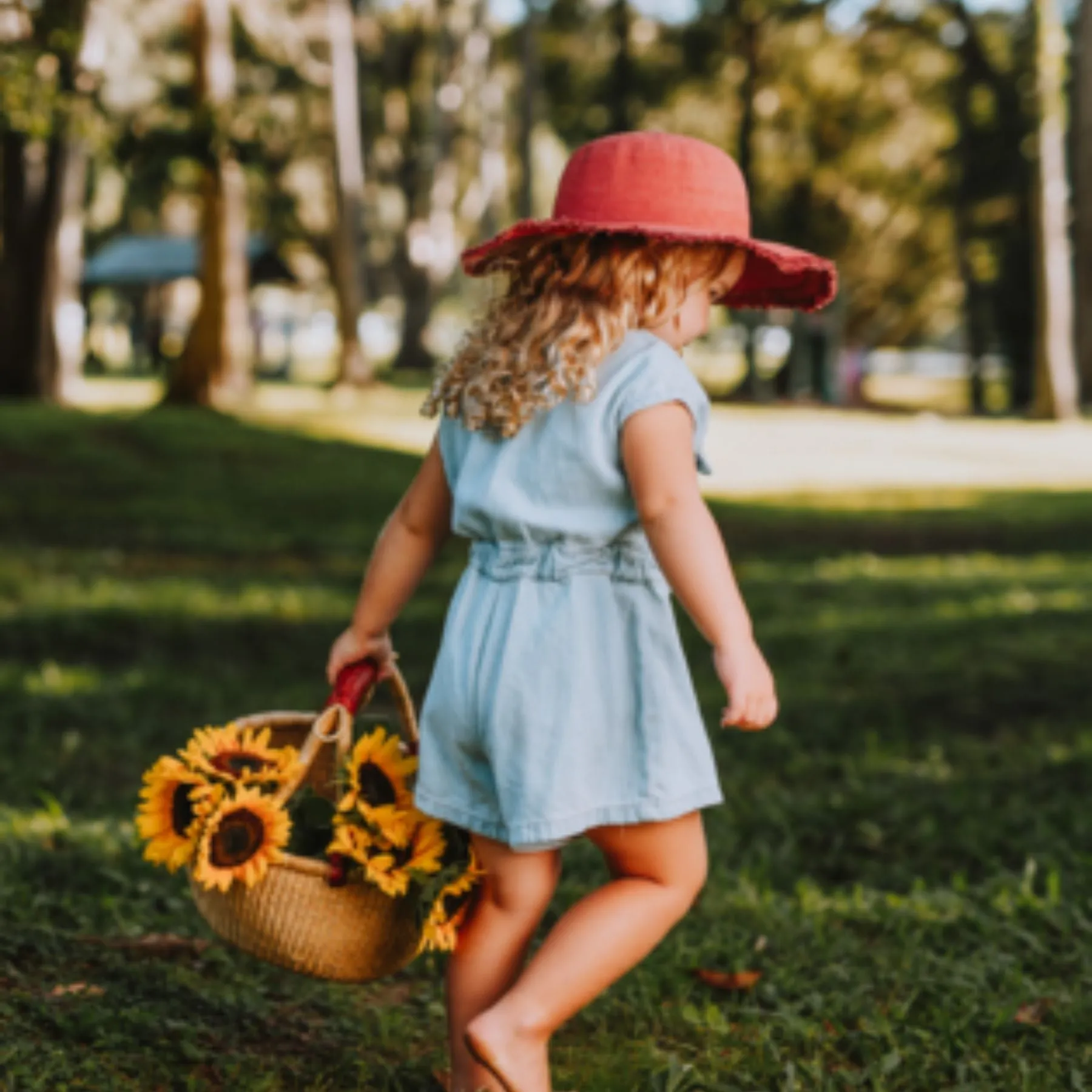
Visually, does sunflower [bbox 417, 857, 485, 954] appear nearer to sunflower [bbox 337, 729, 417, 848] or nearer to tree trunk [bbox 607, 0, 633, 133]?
sunflower [bbox 337, 729, 417, 848]

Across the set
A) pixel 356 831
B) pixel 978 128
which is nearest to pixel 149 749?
pixel 356 831

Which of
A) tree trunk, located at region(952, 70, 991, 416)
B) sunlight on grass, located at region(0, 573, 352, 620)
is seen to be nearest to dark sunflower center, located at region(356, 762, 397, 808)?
sunlight on grass, located at region(0, 573, 352, 620)

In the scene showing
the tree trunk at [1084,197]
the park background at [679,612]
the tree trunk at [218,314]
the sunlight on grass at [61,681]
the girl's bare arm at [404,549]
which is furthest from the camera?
the tree trunk at [1084,197]

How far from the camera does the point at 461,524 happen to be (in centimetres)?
270

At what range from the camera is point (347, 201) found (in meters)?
29.6

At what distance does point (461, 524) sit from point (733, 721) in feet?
1.75

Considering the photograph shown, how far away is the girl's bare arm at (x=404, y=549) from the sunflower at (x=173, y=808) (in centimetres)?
39

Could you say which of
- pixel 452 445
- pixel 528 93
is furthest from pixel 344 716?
pixel 528 93

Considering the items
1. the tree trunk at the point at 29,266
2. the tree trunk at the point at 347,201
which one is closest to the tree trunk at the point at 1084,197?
the tree trunk at the point at 347,201

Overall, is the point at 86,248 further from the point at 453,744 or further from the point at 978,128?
the point at 453,744

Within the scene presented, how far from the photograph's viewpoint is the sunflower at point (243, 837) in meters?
2.64

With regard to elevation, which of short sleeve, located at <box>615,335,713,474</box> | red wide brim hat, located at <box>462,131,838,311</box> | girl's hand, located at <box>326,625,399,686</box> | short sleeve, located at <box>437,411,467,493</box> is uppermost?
red wide brim hat, located at <box>462,131,838,311</box>

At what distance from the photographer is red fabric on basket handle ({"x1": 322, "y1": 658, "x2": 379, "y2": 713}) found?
2893 mm

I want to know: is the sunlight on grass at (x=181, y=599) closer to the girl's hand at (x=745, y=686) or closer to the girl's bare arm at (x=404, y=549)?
the girl's bare arm at (x=404, y=549)
